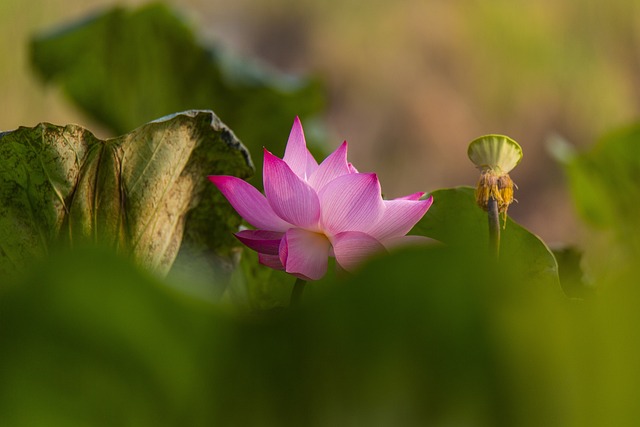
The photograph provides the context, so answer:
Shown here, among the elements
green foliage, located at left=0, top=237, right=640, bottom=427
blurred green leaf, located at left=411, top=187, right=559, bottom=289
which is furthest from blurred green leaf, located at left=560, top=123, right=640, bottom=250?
green foliage, located at left=0, top=237, right=640, bottom=427

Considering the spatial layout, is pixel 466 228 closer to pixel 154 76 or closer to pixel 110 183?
pixel 110 183

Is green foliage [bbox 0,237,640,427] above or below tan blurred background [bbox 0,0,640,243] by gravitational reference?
below

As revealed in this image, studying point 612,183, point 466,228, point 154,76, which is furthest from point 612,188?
point 154,76

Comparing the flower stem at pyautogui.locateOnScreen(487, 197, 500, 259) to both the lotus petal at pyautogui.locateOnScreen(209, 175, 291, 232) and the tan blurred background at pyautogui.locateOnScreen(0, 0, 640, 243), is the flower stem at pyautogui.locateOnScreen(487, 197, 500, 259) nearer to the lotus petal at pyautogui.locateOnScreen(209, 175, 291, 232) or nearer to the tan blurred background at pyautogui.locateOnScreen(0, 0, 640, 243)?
the lotus petal at pyautogui.locateOnScreen(209, 175, 291, 232)

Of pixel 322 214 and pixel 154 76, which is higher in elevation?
pixel 154 76

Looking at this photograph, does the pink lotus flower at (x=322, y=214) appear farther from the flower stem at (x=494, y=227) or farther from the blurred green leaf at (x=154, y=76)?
the blurred green leaf at (x=154, y=76)

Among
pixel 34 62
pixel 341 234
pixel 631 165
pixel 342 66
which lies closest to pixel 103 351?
pixel 341 234
